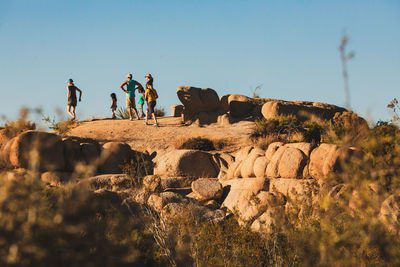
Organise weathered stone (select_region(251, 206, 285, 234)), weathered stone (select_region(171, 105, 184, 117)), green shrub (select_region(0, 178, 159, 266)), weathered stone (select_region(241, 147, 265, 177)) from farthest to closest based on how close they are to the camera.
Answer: weathered stone (select_region(171, 105, 184, 117)) < weathered stone (select_region(241, 147, 265, 177)) < weathered stone (select_region(251, 206, 285, 234)) < green shrub (select_region(0, 178, 159, 266))

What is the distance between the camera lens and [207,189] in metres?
12.9

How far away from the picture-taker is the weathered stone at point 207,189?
502 inches

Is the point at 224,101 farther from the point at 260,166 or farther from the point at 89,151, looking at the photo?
the point at 260,166

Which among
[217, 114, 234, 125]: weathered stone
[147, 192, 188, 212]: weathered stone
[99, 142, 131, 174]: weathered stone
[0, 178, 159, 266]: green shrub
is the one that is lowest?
[147, 192, 188, 212]: weathered stone

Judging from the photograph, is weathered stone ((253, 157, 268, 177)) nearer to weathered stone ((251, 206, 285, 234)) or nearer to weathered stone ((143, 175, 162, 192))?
weathered stone ((251, 206, 285, 234))

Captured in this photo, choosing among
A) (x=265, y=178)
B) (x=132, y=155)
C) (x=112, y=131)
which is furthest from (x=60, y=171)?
(x=265, y=178)

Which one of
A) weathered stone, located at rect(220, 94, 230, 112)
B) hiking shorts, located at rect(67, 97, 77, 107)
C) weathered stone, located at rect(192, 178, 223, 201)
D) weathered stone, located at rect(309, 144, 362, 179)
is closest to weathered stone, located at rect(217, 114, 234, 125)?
weathered stone, located at rect(220, 94, 230, 112)

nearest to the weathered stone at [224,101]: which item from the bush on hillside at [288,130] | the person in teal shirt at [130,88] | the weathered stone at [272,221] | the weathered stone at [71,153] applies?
the person in teal shirt at [130,88]

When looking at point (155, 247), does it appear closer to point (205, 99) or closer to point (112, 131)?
point (112, 131)

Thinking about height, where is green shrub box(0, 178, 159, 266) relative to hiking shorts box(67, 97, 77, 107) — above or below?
below

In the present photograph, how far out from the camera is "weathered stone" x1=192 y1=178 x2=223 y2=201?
502 inches

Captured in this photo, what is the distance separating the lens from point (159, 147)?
1759 cm

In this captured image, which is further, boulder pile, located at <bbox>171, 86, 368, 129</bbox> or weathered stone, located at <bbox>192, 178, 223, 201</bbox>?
boulder pile, located at <bbox>171, 86, 368, 129</bbox>

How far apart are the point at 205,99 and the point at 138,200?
12.4 meters
